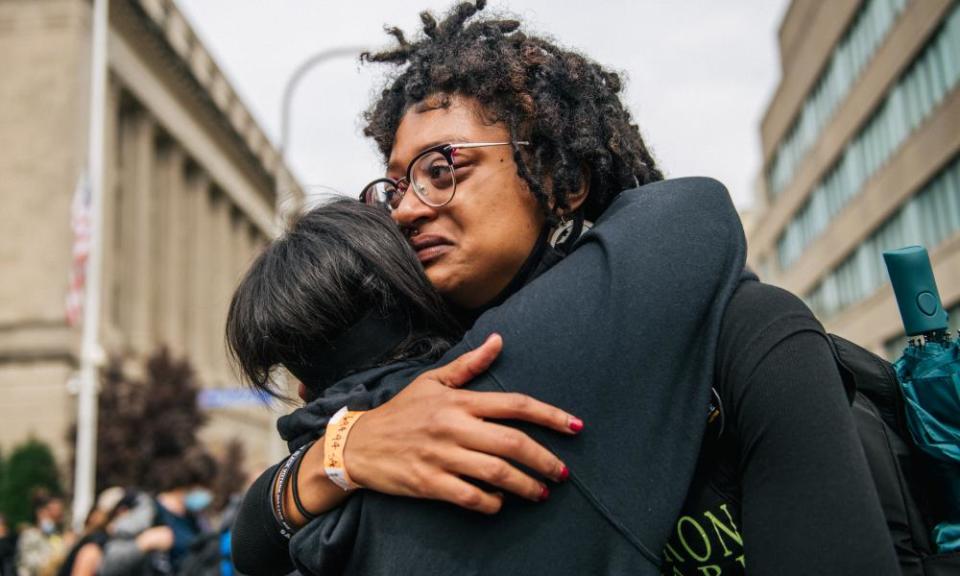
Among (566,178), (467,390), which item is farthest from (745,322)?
(566,178)

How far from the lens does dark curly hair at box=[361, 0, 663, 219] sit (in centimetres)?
222

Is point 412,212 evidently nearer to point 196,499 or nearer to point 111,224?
point 196,499

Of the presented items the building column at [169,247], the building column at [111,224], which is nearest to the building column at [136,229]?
the building column at [111,224]

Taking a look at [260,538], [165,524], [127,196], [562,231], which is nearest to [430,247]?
[562,231]

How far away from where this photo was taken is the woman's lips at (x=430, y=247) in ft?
7.41

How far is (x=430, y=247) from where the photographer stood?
2.28 meters

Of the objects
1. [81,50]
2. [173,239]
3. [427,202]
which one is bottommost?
[427,202]

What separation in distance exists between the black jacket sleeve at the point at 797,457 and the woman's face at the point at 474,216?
73 centimetres

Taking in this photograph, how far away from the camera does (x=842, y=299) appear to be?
132ft

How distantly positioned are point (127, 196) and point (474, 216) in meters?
43.2

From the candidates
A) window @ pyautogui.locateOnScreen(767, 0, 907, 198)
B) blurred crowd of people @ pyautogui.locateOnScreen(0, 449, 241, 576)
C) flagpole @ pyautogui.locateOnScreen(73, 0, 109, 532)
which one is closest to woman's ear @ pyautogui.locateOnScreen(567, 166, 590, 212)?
blurred crowd of people @ pyautogui.locateOnScreen(0, 449, 241, 576)

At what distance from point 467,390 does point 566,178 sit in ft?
2.35

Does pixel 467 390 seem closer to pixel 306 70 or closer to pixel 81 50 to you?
pixel 306 70

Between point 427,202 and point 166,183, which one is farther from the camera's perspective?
point 166,183
